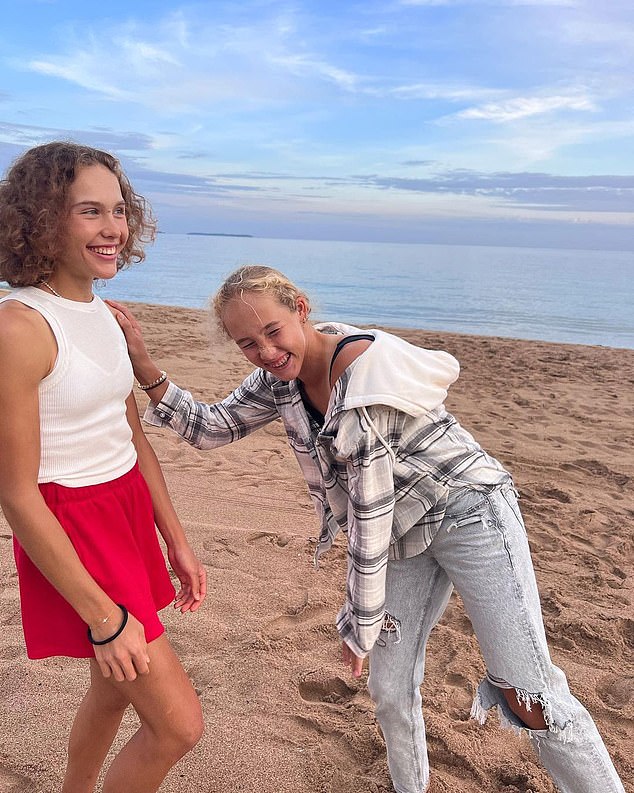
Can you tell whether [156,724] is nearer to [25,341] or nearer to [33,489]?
[33,489]

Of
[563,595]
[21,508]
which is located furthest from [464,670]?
[21,508]

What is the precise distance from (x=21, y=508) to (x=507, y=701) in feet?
4.85

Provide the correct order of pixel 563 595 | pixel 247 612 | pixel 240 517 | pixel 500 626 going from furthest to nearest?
pixel 240 517 < pixel 563 595 < pixel 247 612 < pixel 500 626

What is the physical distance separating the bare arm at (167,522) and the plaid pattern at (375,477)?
460 mm

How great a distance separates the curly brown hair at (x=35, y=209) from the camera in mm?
1749

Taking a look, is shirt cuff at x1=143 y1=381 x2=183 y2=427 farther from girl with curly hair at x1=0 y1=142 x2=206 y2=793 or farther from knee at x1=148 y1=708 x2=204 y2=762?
knee at x1=148 y1=708 x2=204 y2=762

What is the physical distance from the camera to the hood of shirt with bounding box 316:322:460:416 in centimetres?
198

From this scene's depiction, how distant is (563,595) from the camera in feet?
13.2

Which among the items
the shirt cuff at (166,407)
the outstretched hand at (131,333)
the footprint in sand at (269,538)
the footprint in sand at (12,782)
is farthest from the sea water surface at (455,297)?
the footprint in sand at (12,782)

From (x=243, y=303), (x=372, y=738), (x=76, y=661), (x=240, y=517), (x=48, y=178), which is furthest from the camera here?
(x=240, y=517)

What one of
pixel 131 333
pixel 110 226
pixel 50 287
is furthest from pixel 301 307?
pixel 50 287

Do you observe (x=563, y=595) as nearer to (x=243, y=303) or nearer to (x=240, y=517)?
(x=240, y=517)

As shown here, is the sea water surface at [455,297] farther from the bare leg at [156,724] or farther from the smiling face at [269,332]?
the bare leg at [156,724]

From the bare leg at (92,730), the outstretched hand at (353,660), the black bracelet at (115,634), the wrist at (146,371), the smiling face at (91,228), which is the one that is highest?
the smiling face at (91,228)
